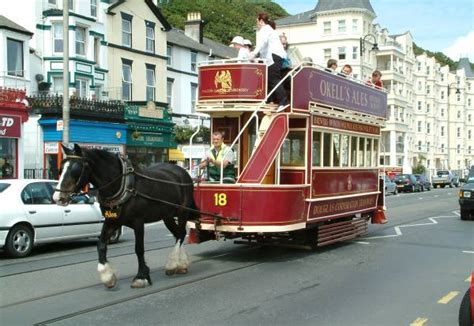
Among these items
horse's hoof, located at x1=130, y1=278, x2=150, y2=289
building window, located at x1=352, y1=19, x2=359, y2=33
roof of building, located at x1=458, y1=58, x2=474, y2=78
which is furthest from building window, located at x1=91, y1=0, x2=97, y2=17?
roof of building, located at x1=458, y1=58, x2=474, y2=78

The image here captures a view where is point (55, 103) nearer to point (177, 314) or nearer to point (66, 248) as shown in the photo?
point (66, 248)

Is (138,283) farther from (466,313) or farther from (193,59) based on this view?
(193,59)

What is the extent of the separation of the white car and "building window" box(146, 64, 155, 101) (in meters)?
25.9

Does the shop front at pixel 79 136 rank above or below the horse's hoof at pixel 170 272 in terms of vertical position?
above

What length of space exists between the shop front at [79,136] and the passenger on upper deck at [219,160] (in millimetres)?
18302

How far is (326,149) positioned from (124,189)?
5.01 metres

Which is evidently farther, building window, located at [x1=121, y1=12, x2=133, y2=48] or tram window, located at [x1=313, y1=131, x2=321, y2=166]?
building window, located at [x1=121, y1=12, x2=133, y2=48]

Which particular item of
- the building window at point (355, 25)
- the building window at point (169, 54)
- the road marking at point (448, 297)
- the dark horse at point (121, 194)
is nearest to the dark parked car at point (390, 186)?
the building window at point (169, 54)

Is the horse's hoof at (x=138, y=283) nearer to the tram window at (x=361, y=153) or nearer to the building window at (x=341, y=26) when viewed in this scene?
the tram window at (x=361, y=153)

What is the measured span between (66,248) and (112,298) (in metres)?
5.59

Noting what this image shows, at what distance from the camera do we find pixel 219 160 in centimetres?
1016

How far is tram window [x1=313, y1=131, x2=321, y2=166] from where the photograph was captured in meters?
11.3

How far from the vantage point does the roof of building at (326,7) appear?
219ft

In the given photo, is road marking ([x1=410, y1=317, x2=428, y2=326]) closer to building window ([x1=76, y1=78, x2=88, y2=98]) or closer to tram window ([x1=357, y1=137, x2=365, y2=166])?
tram window ([x1=357, y1=137, x2=365, y2=166])
